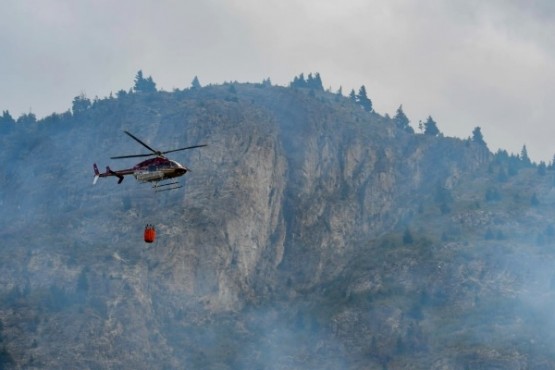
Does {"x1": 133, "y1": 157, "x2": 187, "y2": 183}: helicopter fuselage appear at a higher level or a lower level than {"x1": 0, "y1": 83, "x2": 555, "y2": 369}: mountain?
higher


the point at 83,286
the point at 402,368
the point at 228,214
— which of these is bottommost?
the point at 402,368

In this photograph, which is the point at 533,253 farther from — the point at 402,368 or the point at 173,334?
the point at 173,334

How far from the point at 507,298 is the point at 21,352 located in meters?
77.3

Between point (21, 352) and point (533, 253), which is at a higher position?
point (533, 253)

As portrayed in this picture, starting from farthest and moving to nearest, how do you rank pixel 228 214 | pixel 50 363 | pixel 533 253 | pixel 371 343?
pixel 228 214 → pixel 533 253 → pixel 371 343 → pixel 50 363

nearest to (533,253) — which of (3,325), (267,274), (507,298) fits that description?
(507,298)

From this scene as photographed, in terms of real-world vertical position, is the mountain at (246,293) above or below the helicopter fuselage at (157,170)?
below

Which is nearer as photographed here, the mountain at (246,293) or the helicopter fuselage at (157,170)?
the helicopter fuselage at (157,170)

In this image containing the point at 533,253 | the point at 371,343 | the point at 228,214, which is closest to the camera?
the point at 371,343

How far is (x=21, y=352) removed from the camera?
15262 centimetres

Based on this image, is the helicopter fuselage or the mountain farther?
the mountain

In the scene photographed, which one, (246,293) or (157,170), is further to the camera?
(246,293)

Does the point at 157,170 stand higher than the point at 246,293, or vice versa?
the point at 157,170

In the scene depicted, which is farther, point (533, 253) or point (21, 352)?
point (533, 253)
